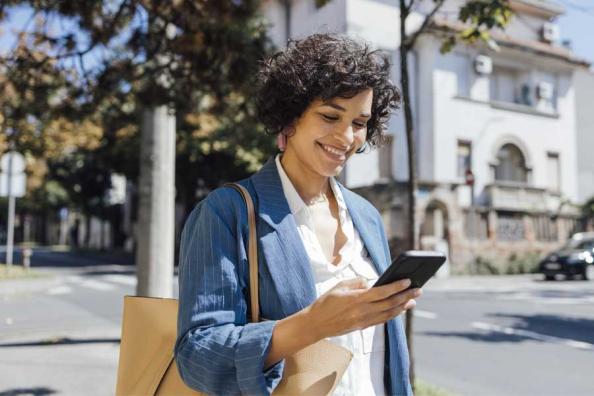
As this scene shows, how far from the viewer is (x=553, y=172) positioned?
25.3m

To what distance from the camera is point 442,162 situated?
22031 mm

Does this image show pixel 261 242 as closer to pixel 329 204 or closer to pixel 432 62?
pixel 329 204

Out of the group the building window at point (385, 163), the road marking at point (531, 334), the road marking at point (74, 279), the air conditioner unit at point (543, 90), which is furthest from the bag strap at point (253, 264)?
the air conditioner unit at point (543, 90)

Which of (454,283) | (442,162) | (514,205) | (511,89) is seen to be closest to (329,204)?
(454,283)

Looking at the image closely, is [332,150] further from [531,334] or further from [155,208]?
[531,334]

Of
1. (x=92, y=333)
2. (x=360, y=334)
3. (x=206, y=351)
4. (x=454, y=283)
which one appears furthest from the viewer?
(x=454, y=283)

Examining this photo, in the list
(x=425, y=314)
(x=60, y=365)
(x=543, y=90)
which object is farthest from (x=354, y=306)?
(x=543, y=90)

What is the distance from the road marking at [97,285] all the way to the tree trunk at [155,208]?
9267 millimetres

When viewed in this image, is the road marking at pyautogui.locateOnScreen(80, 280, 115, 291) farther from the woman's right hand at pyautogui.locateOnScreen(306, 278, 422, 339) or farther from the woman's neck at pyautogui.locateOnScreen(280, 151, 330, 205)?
the woman's right hand at pyautogui.locateOnScreen(306, 278, 422, 339)

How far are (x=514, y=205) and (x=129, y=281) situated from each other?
1551 centimetres

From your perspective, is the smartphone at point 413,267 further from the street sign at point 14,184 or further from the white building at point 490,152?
the white building at point 490,152

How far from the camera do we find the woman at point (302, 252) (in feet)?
4.09

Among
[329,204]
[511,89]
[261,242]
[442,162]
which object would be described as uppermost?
[511,89]

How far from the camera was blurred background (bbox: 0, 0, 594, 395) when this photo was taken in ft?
16.7
